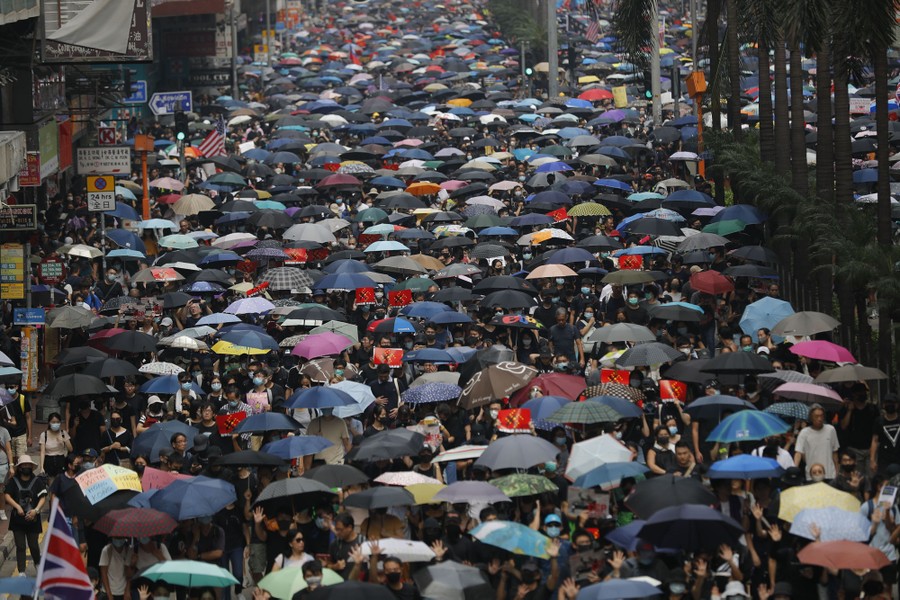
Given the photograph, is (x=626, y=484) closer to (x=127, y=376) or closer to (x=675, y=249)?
(x=127, y=376)

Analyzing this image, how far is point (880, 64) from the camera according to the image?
2414 cm

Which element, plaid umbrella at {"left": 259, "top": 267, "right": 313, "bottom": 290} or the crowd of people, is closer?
the crowd of people

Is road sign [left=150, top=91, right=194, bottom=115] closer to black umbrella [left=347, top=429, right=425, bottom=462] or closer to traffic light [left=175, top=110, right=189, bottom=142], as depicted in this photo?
traffic light [left=175, top=110, right=189, bottom=142]

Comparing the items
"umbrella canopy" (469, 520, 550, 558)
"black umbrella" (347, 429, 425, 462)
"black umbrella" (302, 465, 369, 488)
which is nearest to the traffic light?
"black umbrella" (347, 429, 425, 462)

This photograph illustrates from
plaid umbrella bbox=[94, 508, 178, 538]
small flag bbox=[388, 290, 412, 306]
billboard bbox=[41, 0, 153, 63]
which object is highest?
billboard bbox=[41, 0, 153, 63]

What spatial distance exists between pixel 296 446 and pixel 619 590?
561 cm

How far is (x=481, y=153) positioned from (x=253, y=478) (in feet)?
96.6

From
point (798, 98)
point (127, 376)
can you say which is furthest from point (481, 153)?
point (127, 376)

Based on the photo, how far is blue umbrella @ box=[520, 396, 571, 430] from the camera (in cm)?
1755

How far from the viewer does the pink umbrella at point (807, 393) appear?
17.6 m

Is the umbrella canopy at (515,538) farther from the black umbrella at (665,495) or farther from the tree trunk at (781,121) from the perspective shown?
the tree trunk at (781,121)

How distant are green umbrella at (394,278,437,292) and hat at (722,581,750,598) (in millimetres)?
13731

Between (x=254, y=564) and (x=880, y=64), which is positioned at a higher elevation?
(x=880, y=64)

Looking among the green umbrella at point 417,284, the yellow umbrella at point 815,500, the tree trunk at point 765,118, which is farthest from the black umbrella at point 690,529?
the tree trunk at point 765,118
